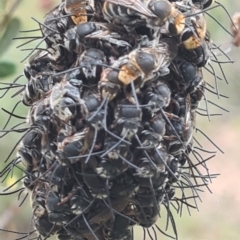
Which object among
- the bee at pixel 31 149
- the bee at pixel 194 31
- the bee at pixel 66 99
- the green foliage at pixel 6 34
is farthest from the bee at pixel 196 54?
the green foliage at pixel 6 34

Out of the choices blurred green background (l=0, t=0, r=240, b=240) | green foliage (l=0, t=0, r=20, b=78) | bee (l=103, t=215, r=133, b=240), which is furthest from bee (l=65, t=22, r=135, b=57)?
blurred green background (l=0, t=0, r=240, b=240)

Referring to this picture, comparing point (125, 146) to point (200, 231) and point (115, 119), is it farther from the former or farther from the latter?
point (200, 231)

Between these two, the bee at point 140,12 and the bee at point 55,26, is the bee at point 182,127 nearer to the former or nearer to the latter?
the bee at point 140,12

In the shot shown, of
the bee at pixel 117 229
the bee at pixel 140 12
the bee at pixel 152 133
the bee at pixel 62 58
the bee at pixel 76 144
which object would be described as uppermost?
the bee at pixel 140 12

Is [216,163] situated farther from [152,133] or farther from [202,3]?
[152,133]

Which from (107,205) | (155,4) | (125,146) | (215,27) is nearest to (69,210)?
(107,205)

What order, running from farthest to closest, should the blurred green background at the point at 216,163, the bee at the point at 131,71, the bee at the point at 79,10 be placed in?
the blurred green background at the point at 216,163 < the bee at the point at 79,10 < the bee at the point at 131,71
